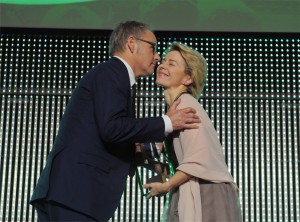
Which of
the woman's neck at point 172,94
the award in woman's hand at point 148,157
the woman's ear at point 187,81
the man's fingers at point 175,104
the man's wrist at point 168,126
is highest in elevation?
the woman's ear at point 187,81

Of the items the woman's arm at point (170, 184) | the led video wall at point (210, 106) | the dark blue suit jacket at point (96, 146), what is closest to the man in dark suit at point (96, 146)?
the dark blue suit jacket at point (96, 146)

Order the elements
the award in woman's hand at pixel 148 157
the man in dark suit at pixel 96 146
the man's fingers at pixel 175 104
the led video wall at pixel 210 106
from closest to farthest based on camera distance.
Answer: the man in dark suit at pixel 96 146, the man's fingers at pixel 175 104, the award in woman's hand at pixel 148 157, the led video wall at pixel 210 106

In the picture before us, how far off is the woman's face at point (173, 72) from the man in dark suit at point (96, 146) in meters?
0.19

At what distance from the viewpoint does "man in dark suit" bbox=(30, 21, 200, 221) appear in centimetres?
169

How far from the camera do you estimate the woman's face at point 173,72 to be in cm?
202

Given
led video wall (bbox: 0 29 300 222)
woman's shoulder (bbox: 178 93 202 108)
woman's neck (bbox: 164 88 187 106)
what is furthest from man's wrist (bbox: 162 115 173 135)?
led video wall (bbox: 0 29 300 222)

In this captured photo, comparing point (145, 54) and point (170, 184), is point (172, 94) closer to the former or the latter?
point (145, 54)

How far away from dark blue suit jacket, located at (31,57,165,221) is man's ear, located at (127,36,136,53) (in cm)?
23

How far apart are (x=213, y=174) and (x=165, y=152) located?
1.00 ft

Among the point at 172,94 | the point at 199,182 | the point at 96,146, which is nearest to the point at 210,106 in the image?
the point at 172,94

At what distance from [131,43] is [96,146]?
50cm

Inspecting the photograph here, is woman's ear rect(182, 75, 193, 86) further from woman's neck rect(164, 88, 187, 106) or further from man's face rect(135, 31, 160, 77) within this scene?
man's face rect(135, 31, 160, 77)

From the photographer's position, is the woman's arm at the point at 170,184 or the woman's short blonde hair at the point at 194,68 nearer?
the woman's arm at the point at 170,184

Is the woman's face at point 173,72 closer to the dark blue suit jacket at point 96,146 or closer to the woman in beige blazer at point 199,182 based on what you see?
the woman in beige blazer at point 199,182
